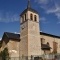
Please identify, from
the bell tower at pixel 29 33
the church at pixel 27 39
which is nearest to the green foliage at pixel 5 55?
the church at pixel 27 39

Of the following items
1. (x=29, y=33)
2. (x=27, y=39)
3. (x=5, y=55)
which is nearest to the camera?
(x=5, y=55)

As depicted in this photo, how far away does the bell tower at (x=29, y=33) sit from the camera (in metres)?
39.6

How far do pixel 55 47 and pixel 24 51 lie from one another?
15158 mm

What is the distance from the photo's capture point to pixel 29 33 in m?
40.4

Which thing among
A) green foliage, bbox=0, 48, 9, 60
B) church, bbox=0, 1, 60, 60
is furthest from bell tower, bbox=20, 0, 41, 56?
green foliage, bbox=0, 48, 9, 60

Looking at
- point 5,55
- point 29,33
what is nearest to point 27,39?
point 29,33

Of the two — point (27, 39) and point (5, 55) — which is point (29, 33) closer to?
point (27, 39)

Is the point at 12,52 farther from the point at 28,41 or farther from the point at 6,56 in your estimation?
the point at 28,41

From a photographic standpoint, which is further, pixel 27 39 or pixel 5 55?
pixel 27 39

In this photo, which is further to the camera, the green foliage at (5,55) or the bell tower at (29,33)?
the bell tower at (29,33)

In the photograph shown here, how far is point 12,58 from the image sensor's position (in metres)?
39.2

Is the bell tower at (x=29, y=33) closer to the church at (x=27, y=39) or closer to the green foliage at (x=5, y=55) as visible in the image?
the church at (x=27, y=39)

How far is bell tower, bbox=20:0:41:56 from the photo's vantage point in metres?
39.6

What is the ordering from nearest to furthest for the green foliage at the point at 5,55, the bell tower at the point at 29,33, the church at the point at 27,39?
the green foliage at the point at 5,55
the bell tower at the point at 29,33
the church at the point at 27,39
